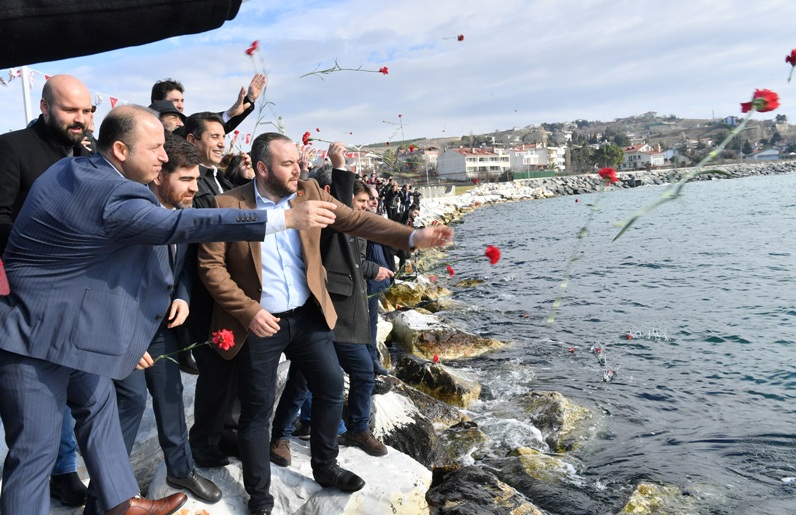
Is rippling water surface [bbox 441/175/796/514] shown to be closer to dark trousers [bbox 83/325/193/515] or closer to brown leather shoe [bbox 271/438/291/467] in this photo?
brown leather shoe [bbox 271/438/291/467]

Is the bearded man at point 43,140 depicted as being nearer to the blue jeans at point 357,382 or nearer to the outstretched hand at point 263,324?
the outstretched hand at point 263,324

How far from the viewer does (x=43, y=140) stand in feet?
12.6

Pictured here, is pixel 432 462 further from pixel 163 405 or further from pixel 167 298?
pixel 167 298

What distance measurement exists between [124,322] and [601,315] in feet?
46.9

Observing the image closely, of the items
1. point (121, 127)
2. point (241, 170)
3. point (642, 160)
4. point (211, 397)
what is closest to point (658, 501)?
point (211, 397)

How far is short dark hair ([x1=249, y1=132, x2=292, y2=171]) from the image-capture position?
4090mm

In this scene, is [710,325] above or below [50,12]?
below

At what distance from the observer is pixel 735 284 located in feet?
65.2

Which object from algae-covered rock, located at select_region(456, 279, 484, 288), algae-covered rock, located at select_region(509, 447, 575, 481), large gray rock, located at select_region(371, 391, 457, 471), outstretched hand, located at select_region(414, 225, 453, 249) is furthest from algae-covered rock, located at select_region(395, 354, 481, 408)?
algae-covered rock, located at select_region(456, 279, 484, 288)

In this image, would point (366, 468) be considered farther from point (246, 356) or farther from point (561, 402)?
point (561, 402)

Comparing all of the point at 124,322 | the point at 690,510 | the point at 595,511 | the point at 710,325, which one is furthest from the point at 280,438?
the point at 710,325

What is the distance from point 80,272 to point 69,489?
1.92 meters

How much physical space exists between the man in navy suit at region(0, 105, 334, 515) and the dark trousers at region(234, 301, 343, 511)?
95cm

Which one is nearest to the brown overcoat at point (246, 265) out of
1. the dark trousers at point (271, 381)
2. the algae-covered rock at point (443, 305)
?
the dark trousers at point (271, 381)
